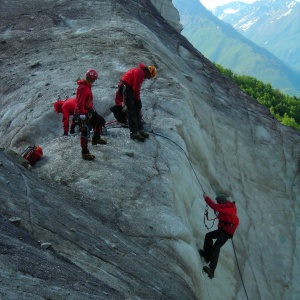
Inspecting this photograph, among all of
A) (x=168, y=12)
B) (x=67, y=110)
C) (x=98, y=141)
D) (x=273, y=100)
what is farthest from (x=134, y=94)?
(x=273, y=100)

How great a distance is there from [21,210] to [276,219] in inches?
517

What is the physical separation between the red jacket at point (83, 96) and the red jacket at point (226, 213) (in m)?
3.51

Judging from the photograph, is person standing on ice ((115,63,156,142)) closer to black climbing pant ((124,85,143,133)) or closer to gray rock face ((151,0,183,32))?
black climbing pant ((124,85,143,133))

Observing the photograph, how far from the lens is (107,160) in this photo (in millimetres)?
12281

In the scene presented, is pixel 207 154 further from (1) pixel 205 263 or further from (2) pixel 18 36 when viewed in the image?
(2) pixel 18 36

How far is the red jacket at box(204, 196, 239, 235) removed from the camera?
1173cm

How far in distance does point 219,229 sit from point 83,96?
444cm

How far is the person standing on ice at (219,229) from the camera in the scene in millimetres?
11773

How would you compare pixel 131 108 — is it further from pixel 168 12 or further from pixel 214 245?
pixel 168 12

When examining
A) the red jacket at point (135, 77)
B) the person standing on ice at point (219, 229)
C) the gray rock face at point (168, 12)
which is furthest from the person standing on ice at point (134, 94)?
the gray rock face at point (168, 12)

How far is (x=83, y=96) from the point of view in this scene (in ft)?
39.1

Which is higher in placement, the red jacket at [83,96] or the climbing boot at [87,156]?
the red jacket at [83,96]

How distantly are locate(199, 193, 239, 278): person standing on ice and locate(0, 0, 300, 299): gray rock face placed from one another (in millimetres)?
355

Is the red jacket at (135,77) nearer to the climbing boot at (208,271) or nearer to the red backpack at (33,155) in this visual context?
the red backpack at (33,155)
